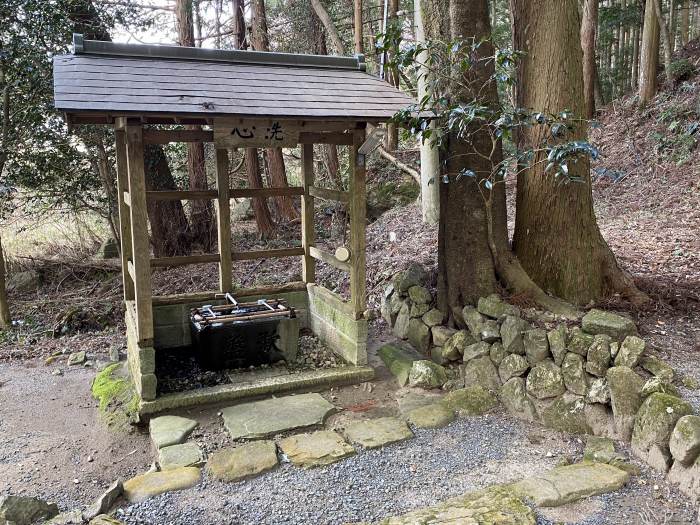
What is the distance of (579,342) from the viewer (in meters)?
4.00

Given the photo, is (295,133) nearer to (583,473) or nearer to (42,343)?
(583,473)

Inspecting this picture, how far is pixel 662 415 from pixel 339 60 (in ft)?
13.7

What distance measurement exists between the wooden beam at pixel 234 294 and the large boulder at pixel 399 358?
131 cm

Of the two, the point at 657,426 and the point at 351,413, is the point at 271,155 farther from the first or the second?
the point at 657,426

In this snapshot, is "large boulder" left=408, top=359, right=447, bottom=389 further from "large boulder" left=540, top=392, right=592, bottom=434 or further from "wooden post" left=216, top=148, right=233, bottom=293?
"wooden post" left=216, top=148, right=233, bottom=293

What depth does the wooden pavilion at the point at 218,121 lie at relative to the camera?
13.5ft

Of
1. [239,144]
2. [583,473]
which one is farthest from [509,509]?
[239,144]

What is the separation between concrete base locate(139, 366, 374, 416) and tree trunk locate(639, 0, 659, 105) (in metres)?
10.9

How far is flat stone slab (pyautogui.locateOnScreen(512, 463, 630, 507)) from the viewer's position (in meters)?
3.05

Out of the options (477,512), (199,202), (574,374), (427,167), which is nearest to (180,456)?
(477,512)

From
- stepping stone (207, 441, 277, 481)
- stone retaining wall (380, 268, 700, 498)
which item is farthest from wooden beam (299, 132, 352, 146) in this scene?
stepping stone (207, 441, 277, 481)

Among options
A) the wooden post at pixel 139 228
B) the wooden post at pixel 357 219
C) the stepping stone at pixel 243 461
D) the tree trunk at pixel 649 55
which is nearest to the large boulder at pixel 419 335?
the wooden post at pixel 357 219

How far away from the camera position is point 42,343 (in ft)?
22.7

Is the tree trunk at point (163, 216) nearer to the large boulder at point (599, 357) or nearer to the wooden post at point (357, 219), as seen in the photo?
the wooden post at point (357, 219)
